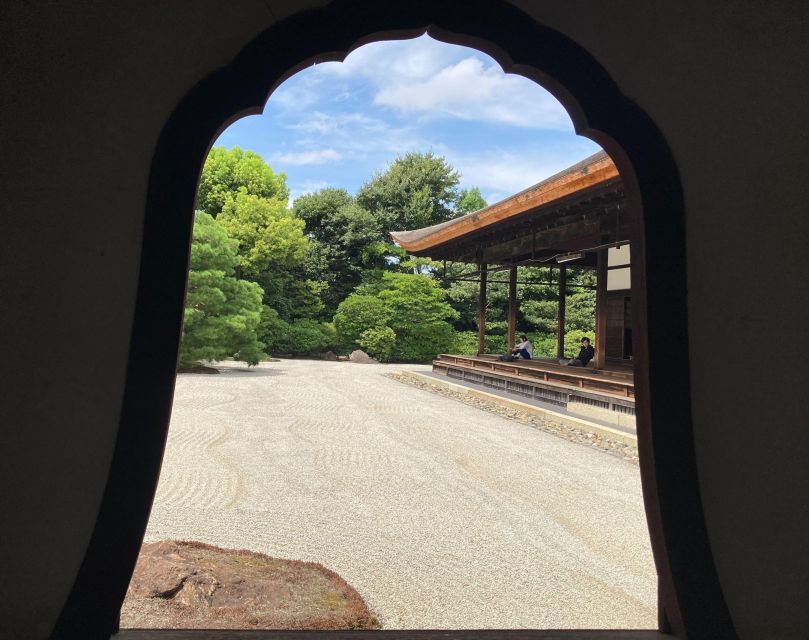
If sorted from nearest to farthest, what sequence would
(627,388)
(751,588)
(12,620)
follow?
1. (12,620)
2. (751,588)
3. (627,388)

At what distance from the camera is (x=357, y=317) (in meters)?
19.2

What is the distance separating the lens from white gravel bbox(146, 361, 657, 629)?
269 cm

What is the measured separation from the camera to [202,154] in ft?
4.93

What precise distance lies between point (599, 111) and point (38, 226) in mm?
1488

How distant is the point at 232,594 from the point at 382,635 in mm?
1236

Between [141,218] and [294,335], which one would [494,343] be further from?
[141,218]

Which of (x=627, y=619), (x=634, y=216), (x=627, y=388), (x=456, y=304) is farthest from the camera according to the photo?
(x=456, y=304)

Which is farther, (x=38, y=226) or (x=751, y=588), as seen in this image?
(x=751, y=588)

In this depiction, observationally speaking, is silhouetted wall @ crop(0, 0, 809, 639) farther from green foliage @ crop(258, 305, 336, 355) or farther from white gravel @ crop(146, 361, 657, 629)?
green foliage @ crop(258, 305, 336, 355)

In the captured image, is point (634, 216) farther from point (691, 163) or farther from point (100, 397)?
point (100, 397)

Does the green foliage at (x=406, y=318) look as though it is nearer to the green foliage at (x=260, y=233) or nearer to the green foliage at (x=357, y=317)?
the green foliage at (x=357, y=317)

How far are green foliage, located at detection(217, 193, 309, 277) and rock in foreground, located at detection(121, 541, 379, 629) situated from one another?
15.2 meters

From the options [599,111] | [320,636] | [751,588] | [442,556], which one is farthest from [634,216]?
[442,556]

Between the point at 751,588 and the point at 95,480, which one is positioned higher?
the point at 95,480
